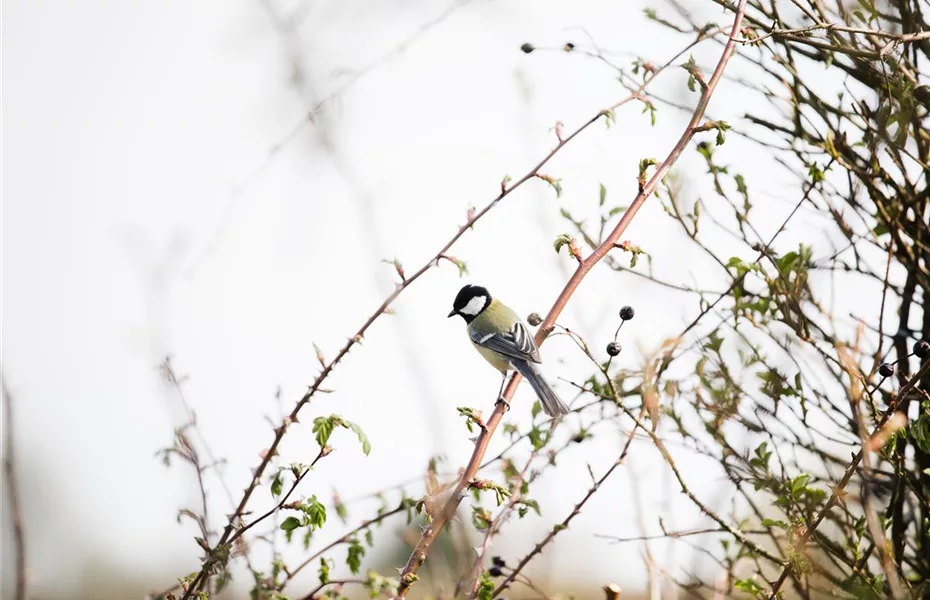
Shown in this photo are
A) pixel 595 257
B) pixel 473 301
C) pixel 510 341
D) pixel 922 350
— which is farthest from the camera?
pixel 473 301

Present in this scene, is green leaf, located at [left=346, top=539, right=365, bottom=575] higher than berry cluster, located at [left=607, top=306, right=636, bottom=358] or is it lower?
lower

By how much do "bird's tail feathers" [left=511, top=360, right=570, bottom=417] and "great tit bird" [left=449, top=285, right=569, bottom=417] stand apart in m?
0.26

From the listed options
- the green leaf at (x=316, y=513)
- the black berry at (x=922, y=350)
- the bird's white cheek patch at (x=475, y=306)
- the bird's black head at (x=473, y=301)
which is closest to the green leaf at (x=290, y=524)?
the green leaf at (x=316, y=513)

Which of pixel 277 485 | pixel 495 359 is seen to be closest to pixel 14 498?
pixel 277 485

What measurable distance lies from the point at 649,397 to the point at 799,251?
1416 mm

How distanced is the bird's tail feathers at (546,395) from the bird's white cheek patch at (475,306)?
1.76 m

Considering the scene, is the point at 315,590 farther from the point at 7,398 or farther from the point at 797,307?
the point at 797,307

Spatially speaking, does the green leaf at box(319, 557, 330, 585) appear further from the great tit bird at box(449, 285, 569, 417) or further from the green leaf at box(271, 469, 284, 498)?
the great tit bird at box(449, 285, 569, 417)

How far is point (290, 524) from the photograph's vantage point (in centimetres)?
204

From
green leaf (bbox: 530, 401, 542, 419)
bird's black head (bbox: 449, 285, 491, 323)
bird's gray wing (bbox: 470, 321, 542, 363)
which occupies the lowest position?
green leaf (bbox: 530, 401, 542, 419)

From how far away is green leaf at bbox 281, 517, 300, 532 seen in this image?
2029 mm

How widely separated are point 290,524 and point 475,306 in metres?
3.04

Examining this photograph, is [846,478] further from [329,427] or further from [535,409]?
[535,409]

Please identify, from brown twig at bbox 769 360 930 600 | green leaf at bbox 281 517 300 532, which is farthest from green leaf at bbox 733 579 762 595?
green leaf at bbox 281 517 300 532
